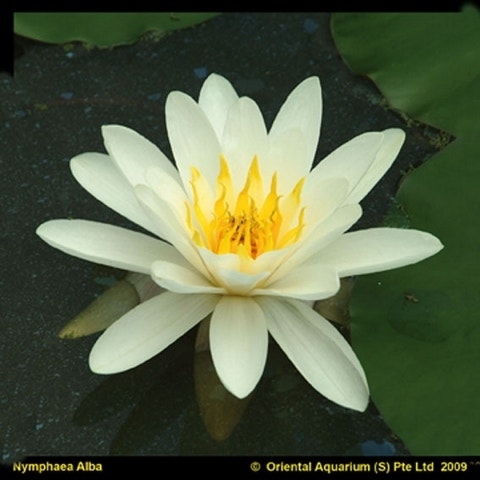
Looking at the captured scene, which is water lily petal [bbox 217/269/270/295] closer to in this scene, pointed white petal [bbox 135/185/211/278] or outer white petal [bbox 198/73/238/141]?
pointed white petal [bbox 135/185/211/278]

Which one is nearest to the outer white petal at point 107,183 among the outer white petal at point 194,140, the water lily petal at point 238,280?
the outer white petal at point 194,140

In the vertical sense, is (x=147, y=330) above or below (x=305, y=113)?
below

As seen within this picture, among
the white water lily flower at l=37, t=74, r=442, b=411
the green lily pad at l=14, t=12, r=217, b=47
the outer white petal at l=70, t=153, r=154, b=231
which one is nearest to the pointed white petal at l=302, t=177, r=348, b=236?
the white water lily flower at l=37, t=74, r=442, b=411

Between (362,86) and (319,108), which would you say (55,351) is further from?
(362,86)

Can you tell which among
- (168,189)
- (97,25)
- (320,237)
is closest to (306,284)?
(320,237)

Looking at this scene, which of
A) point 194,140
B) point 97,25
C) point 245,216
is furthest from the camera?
point 97,25

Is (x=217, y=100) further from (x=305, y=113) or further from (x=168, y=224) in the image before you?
(x=168, y=224)

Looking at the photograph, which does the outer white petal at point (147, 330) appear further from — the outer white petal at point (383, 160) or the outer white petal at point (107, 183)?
the outer white petal at point (383, 160)
